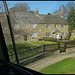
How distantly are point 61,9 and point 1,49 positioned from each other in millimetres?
630

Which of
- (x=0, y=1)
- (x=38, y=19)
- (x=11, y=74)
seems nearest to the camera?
(x=11, y=74)

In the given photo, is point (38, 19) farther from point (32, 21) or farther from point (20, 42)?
point (20, 42)

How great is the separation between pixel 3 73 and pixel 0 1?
59cm

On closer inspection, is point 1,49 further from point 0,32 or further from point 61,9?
point 61,9

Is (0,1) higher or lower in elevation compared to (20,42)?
higher

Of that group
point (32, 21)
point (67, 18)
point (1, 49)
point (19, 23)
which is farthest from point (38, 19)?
point (19, 23)

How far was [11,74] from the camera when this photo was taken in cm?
39

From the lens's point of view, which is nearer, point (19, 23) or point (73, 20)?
point (73, 20)

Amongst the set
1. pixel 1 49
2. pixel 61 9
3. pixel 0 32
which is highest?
pixel 61 9

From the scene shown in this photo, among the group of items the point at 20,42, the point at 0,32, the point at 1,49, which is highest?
the point at 0,32

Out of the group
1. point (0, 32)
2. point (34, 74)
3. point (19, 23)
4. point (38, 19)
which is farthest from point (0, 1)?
point (19, 23)

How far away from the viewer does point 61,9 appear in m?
0.68

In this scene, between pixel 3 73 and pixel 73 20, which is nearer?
pixel 3 73

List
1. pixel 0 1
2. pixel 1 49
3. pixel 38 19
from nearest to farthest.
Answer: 1. pixel 0 1
2. pixel 1 49
3. pixel 38 19
